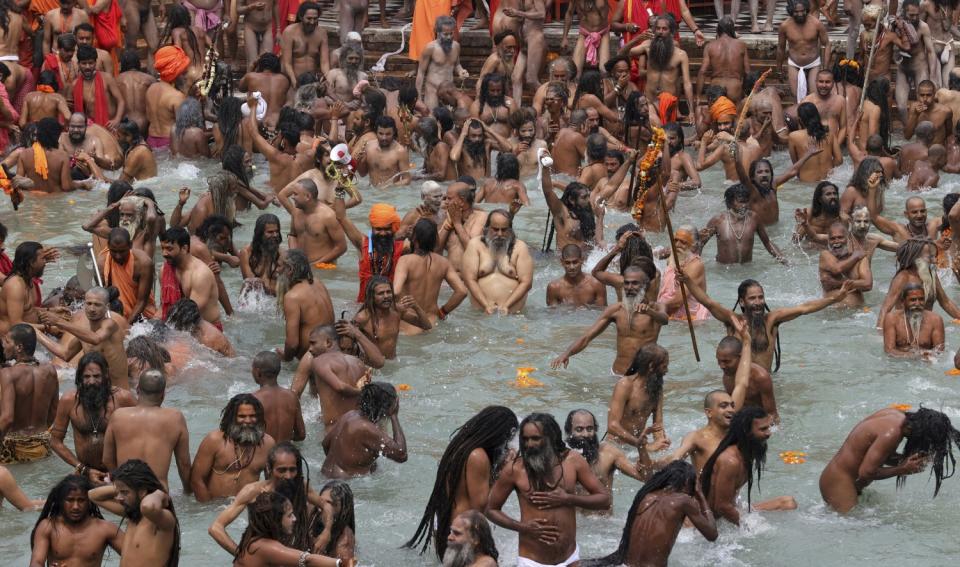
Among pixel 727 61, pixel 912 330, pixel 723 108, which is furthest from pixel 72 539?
pixel 727 61

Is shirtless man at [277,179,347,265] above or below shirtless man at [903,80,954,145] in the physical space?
below

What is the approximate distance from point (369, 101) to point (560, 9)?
14.1 feet

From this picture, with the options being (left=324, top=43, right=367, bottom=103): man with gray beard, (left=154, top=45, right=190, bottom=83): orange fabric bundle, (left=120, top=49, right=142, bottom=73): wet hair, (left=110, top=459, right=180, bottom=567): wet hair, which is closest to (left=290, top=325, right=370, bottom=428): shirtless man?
(left=110, top=459, right=180, bottom=567): wet hair

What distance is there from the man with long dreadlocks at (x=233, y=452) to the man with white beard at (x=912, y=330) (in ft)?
15.7

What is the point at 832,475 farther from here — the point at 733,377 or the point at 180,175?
the point at 180,175

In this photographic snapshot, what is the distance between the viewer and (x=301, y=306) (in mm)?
12898

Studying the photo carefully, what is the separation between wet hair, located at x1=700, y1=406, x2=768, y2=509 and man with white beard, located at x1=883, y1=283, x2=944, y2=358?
10.8ft

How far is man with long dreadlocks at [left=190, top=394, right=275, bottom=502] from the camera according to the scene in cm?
1059

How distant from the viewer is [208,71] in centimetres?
1845

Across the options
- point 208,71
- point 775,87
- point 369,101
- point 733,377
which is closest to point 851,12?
point 775,87

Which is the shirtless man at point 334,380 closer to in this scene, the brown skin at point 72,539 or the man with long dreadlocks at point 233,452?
the man with long dreadlocks at point 233,452

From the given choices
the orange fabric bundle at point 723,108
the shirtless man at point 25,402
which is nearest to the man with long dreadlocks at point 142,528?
the shirtless man at point 25,402

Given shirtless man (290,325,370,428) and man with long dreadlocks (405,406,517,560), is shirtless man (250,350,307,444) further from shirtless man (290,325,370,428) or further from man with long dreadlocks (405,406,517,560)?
man with long dreadlocks (405,406,517,560)

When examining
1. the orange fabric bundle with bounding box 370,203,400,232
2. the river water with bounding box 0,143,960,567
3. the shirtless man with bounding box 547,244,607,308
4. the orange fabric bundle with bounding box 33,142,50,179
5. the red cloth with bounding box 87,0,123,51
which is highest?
the red cloth with bounding box 87,0,123,51
